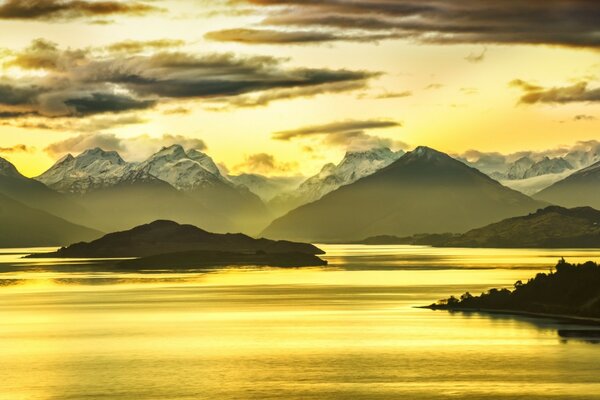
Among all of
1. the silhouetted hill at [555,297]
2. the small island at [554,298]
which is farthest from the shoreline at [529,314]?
the silhouetted hill at [555,297]

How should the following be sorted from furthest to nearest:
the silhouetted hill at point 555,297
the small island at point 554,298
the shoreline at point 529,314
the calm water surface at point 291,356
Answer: the silhouetted hill at point 555,297
the small island at point 554,298
the shoreline at point 529,314
the calm water surface at point 291,356

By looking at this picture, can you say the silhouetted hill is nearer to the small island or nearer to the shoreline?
the small island

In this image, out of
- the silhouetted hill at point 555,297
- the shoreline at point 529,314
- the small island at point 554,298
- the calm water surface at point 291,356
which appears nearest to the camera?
the calm water surface at point 291,356

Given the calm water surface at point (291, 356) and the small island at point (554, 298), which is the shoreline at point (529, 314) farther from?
the calm water surface at point (291, 356)

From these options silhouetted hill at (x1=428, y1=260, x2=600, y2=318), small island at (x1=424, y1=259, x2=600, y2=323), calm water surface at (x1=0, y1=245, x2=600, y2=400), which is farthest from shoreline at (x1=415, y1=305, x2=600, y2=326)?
calm water surface at (x1=0, y1=245, x2=600, y2=400)

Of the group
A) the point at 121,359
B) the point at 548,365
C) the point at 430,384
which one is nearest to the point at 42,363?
the point at 121,359

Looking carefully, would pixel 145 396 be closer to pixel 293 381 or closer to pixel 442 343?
pixel 293 381

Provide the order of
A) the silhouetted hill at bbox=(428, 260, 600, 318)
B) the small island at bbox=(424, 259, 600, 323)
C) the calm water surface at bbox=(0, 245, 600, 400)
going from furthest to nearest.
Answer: the silhouetted hill at bbox=(428, 260, 600, 318) < the small island at bbox=(424, 259, 600, 323) < the calm water surface at bbox=(0, 245, 600, 400)

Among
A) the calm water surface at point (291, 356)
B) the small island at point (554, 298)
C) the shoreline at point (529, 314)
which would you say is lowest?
the calm water surface at point (291, 356)

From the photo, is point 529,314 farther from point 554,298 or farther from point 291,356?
point 291,356
